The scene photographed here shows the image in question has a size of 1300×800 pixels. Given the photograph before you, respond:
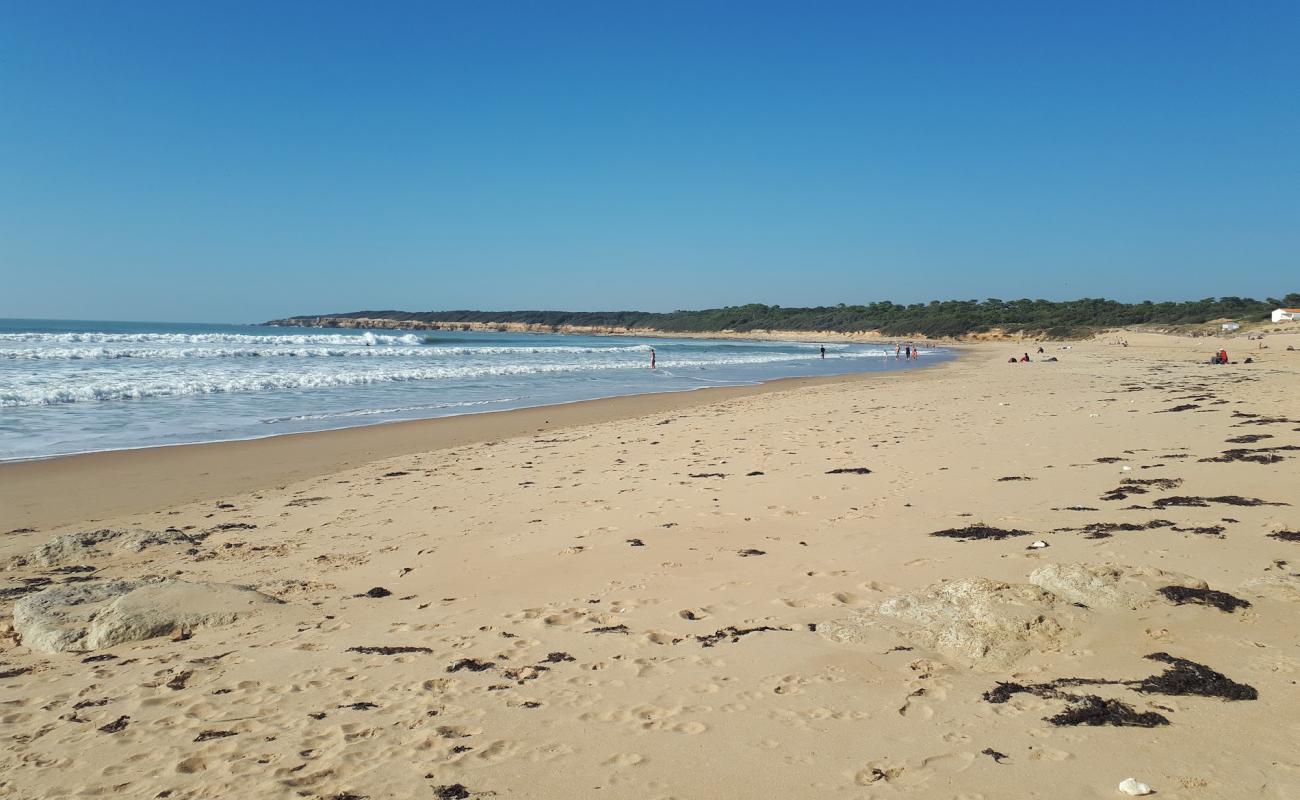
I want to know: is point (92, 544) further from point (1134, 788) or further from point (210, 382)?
point (210, 382)

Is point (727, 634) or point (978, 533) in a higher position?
point (978, 533)

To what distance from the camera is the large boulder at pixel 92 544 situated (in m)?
5.95

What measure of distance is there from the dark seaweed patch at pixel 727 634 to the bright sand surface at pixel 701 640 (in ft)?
0.08

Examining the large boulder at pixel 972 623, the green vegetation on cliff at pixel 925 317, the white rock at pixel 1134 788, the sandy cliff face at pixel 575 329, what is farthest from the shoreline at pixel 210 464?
the sandy cliff face at pixel 575 329

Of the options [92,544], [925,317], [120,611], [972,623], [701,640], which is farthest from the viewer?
[925,317]

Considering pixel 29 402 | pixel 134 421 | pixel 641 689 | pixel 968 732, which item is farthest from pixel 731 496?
pixel 29 402

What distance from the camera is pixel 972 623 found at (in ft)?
12.6

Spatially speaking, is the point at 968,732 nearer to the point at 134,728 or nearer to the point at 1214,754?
the point at 1214,754

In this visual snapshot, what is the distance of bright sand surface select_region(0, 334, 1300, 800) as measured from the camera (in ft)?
9.19

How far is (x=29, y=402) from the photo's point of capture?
16344 mm

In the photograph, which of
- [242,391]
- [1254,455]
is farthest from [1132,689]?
[242,391]

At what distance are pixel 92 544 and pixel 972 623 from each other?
6852mm

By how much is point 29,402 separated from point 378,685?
18.0 m

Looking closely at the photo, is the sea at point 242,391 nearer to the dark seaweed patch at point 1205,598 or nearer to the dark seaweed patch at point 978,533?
the dark seaweed patch at point 978,533
